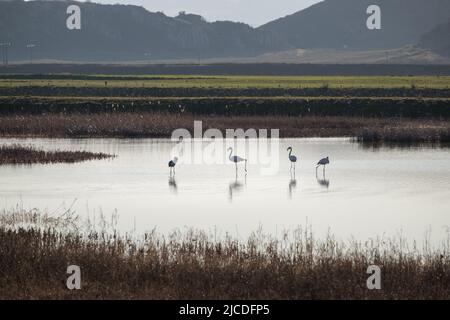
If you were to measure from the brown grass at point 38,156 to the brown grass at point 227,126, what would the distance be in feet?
33.8

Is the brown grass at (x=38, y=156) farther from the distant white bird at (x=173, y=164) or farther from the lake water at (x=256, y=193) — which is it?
the distant white bird at (x=173, y=164)

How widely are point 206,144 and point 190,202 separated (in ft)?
67.6

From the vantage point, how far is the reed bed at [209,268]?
688 inches

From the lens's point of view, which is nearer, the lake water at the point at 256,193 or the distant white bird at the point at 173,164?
the lake water at the point at 256,193

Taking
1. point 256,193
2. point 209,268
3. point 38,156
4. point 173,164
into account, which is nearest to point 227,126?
point 38,156

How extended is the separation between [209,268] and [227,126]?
132 feet

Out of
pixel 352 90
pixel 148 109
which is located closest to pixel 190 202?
pixel 148 109

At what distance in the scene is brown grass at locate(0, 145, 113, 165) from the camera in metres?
41.3

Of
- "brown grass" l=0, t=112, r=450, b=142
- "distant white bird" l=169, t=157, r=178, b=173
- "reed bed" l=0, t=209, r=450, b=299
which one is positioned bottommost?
"reed bed" l=0, t=209, r=450, b=299

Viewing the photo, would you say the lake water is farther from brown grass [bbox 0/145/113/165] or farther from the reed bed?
the reed bed

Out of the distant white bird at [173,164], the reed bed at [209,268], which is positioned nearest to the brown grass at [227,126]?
the distant white bird at [173,164]

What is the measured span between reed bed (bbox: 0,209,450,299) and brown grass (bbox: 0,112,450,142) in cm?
3030

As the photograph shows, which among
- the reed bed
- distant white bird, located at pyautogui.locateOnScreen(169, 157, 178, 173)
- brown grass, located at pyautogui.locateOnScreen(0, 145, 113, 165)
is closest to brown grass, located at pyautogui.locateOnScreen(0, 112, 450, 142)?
brown grass, located at pyautogui.locateOnScreen(0, 145, 113, 165)

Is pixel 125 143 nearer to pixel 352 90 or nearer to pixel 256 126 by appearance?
pixel 256 126
